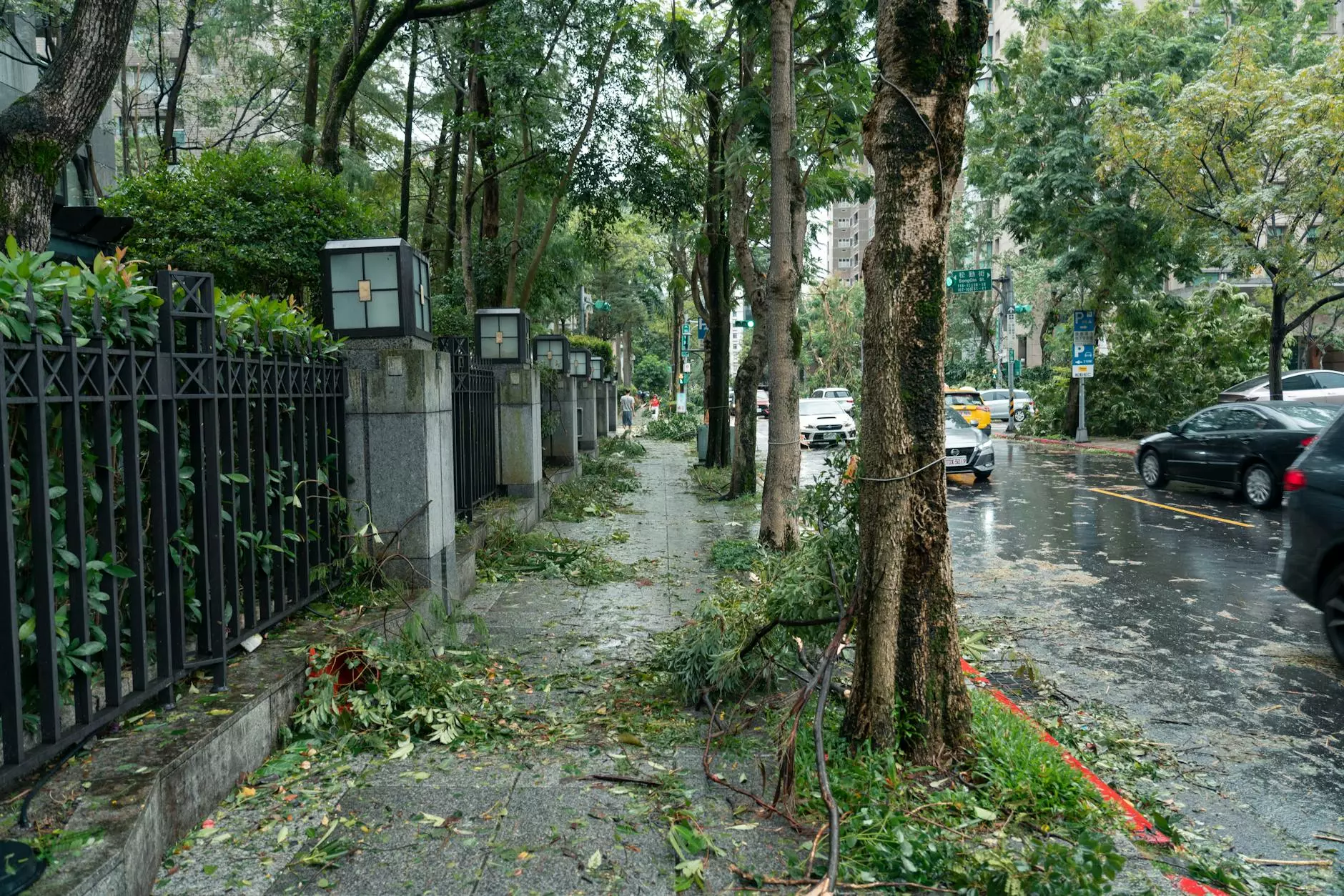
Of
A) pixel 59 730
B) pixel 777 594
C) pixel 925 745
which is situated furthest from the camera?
pixel 777 594

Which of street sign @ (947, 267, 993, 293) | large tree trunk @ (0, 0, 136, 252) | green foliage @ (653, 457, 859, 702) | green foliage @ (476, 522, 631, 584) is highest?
street sign @ (947, 267, 993, 293)

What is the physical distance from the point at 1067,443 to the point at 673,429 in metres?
13.7

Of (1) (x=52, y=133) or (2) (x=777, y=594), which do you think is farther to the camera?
(1) (x=52, y=133)

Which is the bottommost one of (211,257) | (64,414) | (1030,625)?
(1030,625)

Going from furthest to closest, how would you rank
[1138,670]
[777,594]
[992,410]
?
[992,410]
[1138,670]
[777,594]

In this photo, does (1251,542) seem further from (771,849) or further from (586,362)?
(586,362)

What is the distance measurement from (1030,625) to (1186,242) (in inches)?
789

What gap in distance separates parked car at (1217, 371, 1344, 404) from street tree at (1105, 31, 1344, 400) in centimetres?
533

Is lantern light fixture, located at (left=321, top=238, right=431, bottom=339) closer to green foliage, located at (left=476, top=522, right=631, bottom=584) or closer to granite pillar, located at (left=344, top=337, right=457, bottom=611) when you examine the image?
granite pillar, located at (left=344, top=337, right=457, bottom=611)

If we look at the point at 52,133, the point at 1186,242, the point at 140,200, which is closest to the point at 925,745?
the point at 52,133

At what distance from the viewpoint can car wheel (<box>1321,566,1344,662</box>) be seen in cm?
664

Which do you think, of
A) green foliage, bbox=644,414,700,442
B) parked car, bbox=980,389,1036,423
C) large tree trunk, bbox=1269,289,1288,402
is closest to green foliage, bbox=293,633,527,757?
large tree trunk, bbox=1269,289,1288,402

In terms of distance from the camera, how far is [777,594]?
20.2 ft

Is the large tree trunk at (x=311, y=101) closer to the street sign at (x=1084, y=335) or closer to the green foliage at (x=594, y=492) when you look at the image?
the green foliage at (x=594, y=492)
